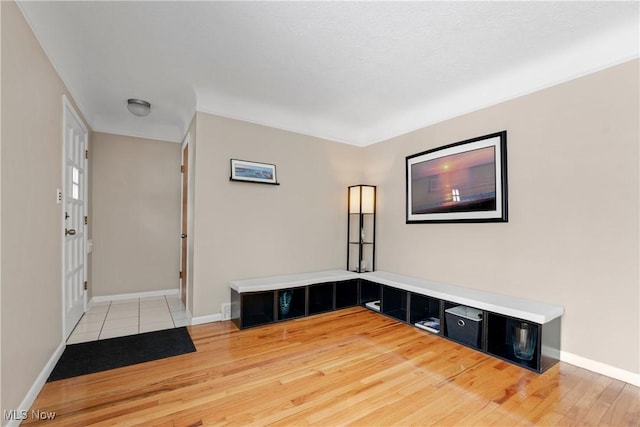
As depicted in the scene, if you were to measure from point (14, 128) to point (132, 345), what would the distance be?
1898 millimetres

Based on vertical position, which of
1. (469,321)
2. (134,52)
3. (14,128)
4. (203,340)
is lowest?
(203,340)

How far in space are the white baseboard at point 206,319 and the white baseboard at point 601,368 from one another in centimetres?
313

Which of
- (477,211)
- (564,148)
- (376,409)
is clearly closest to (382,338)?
(376,409)

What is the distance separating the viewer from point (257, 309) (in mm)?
3338

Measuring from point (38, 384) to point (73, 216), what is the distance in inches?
66.6

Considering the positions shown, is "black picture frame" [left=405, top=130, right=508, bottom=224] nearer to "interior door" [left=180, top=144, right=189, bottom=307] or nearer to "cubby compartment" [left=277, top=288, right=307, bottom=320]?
"cubby compartment" [left=277, top=288, right=307, bottom=320]

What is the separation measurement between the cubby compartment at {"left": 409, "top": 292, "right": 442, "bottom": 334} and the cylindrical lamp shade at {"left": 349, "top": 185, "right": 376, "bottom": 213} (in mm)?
1310

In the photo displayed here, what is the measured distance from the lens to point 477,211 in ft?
9.77

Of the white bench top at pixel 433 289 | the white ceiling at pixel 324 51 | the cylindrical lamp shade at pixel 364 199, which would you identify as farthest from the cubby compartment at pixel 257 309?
the white ceiling at pixel 324 51

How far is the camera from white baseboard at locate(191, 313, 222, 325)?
10.4 ft

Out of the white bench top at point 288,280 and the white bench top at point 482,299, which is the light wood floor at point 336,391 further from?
the white bench top at point 288,280

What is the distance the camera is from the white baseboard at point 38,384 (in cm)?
166

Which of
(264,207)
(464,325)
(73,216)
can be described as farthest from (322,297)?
(73,216)

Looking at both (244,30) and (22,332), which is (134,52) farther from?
(22,332)
